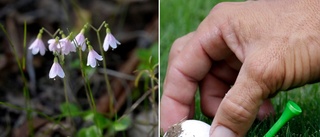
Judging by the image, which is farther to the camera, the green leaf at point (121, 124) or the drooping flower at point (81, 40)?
the green leaf at point (121, 124)

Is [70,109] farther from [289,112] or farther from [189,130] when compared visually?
[289,112]

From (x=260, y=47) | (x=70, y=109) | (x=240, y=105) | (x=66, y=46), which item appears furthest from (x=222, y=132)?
(x=70, y=109)

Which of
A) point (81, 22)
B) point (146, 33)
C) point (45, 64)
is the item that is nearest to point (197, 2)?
point (146, 33)

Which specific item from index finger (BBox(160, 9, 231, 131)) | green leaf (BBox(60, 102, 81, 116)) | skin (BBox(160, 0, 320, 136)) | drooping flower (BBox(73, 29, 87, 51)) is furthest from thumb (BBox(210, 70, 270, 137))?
green leaf (BBox(60, 102, 81, 116))

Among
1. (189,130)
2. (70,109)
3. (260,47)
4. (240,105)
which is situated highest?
(260,47)

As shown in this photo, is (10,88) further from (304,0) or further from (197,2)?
(304,0)

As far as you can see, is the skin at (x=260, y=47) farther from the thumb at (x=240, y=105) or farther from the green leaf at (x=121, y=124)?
the green leaf at (x=121, y=124)

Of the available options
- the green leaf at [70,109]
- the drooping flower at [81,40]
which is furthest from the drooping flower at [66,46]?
the green leaf at [70,109]

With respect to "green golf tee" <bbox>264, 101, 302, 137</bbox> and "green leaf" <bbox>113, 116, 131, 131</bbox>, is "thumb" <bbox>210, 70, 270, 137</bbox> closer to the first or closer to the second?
"green golf tee" <bbox>264, 101, 302, 137</bbox>
